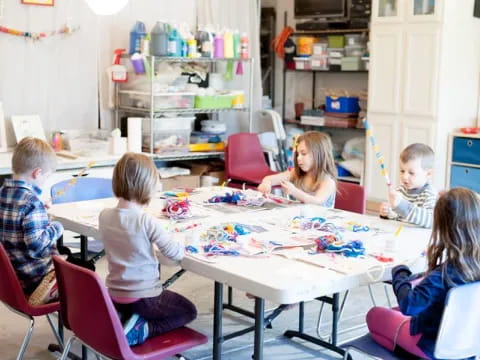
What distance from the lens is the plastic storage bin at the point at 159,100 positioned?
535 centimetres

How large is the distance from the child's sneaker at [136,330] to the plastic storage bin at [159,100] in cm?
297

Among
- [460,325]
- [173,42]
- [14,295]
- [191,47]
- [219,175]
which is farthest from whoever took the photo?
[219,175]

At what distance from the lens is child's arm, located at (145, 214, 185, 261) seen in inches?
98.7

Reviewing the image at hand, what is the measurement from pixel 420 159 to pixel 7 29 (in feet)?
10.0

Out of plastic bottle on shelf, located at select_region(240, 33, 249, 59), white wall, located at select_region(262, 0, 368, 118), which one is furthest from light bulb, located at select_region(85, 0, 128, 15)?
white wall, located at select_region(262, 0, 368, 118)

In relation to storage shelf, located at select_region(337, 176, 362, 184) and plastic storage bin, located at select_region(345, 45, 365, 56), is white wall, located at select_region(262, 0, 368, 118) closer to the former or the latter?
plastic storage bin, located at select_region(345, 45, 365, 56)

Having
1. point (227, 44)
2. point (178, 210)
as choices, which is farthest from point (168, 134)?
point (178, 210)

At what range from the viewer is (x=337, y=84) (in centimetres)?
697

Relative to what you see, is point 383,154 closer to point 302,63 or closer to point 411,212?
point 302,63

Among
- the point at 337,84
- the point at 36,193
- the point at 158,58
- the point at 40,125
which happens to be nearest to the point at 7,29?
the point at 40,125

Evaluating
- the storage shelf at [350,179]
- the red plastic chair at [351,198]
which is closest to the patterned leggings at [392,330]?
the red plastic chair at [351,198]

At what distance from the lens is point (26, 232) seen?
9.45ft

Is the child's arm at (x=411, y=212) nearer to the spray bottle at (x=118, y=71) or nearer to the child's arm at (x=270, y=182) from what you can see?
the child's arm at (x=270, y=182)

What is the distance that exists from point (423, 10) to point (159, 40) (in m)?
2.05
